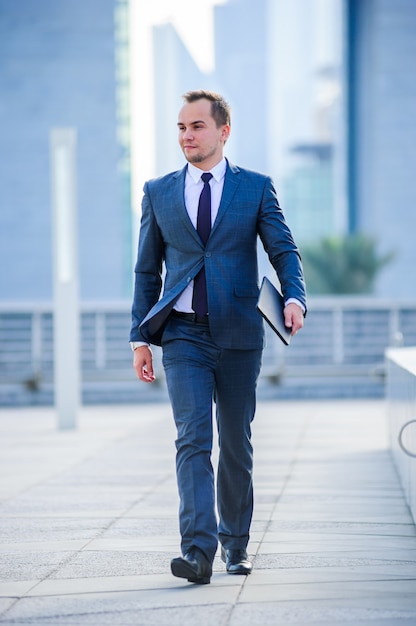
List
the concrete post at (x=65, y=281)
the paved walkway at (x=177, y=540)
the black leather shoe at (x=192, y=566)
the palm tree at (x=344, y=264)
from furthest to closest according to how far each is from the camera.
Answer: the palm tree at (x=344, y=264) < the concrete post at (x=65, y=281) < the black leather shoe at (x=192, y=566) < the paved walkway at (x=177, y=540)

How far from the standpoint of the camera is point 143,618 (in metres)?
3.56

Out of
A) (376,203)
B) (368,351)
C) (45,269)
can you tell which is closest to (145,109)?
(45,269)

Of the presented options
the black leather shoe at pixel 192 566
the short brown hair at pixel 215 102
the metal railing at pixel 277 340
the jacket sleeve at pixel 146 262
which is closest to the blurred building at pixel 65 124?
the metal railing at pixel 277 340

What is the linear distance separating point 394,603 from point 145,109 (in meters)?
78.6

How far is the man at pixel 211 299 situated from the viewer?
4.14 m

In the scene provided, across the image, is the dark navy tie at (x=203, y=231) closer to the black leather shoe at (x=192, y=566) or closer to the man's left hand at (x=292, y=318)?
the man's left hand at (x=292, y=318)

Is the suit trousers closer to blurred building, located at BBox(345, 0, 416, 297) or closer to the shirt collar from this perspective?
the shirt collar

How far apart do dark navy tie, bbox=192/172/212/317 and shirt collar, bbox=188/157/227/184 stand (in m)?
0.02

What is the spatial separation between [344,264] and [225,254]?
43938 millimetres

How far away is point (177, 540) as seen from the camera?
5.11m

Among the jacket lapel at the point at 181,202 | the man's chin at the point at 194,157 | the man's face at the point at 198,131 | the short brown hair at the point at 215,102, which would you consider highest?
the short brown hair at the point at 215,102

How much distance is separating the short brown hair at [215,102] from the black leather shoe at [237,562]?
1440 mm

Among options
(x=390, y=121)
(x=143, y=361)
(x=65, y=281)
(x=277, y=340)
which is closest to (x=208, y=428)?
(x=143, y=361)

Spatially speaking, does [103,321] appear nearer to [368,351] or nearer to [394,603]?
[368,351]
